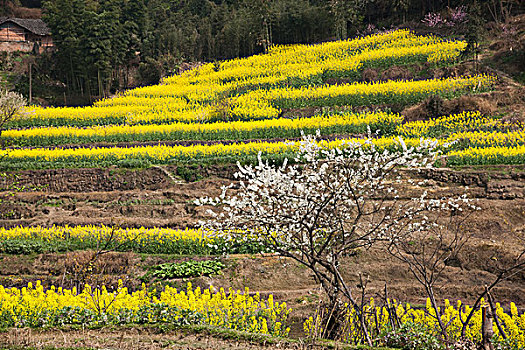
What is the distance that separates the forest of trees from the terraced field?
387 centimetres

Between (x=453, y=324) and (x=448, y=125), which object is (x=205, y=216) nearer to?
(x=453, y=324)

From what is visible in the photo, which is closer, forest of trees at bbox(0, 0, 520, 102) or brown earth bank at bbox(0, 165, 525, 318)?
brown earth bank at bbox(0, 165, 525, 318)

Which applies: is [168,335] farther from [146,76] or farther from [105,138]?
[146,76]

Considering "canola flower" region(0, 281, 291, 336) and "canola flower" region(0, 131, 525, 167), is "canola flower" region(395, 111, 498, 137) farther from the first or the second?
"canola flower" region(0, 281, 291, 336)

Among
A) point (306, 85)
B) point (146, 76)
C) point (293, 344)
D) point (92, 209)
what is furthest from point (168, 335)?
point (146, 76)

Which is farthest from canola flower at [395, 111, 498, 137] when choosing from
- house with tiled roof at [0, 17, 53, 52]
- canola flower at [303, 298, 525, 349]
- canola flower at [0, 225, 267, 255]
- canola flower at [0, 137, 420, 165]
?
house with tiled roof at [0, 17, 53, 52]

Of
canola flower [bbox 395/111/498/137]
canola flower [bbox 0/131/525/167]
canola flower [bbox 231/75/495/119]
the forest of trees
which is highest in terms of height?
the forest of trees

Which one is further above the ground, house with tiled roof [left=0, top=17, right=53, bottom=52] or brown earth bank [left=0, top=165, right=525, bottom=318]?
house with tiled roof [left=0, top=17, right=53, bottom=52]

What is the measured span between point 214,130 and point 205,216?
8.33 m

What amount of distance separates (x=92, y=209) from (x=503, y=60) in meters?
24.0

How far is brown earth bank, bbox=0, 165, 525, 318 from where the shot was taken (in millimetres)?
12367

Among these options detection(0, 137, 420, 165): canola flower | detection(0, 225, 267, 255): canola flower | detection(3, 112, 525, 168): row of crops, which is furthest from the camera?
detection(0, 137, 420, 165): canola flower

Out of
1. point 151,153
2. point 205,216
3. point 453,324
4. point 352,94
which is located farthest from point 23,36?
point 453,324

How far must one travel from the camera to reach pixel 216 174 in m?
20.7
